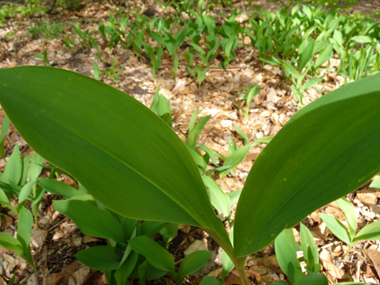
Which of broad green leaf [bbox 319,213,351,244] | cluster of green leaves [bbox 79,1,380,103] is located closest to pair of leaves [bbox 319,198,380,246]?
broad green leaf [bbox 319,213,351,244]

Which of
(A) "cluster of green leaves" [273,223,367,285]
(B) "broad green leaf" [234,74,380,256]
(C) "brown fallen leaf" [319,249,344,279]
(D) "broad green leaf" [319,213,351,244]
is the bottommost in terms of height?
(C) "brown fallen leaf" [319,249,344,279]

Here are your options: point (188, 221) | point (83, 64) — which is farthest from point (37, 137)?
point (83, 64)

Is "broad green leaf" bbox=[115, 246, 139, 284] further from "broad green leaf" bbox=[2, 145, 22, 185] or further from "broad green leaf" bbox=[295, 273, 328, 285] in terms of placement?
"broad green leaf" bbox=[2, 145, 22, 185]

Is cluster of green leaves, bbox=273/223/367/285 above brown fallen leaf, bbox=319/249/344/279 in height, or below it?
above

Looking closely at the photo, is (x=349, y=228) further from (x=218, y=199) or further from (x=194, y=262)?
(x=194, y=262)

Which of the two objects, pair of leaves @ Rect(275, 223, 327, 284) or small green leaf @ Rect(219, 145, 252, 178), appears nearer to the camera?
pair of leaves @ Rect(275, 223, 327, 284)

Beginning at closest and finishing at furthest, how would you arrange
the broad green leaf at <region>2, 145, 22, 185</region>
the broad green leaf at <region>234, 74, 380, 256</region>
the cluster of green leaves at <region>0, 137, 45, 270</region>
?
1. the broad green leaf at <region>234, 74, 380, 256</region>
2. the cluster of green leaves at <region>0, 137, 45, 270</region>
3. the broad green leaf at <region>2, 145, 22, 185</region>
